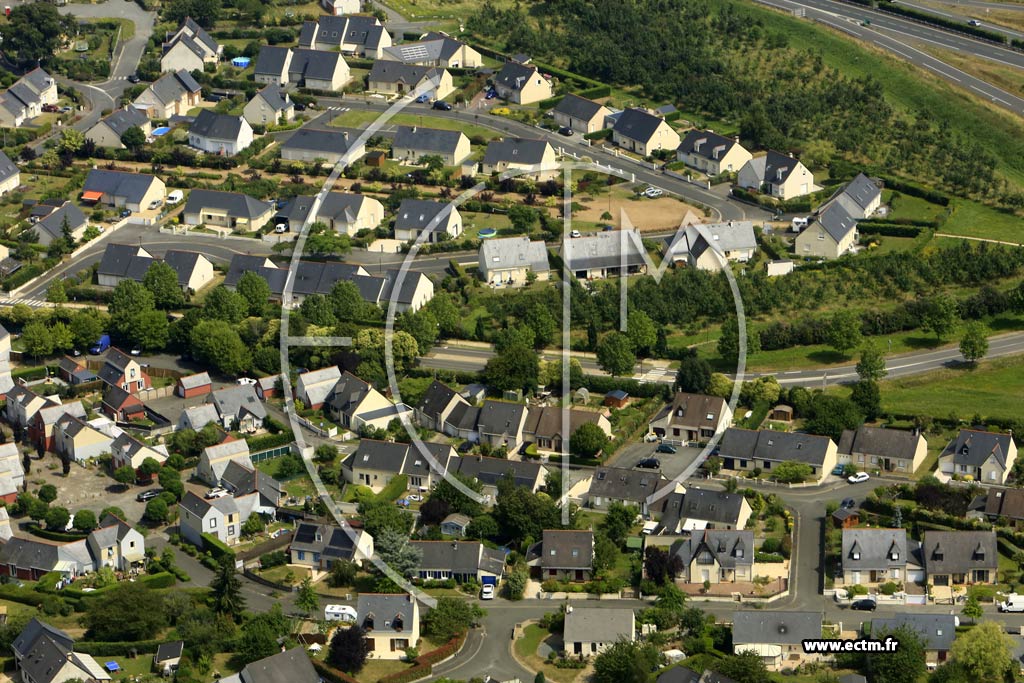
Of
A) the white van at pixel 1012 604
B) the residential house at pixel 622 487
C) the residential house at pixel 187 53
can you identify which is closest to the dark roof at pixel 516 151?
the residential house at pixel 187 53

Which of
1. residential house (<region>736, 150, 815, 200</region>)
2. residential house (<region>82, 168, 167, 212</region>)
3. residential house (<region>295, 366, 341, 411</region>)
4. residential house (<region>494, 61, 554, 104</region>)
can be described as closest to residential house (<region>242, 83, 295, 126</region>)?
residential house (<region>82, 168, 167, 212</region>)

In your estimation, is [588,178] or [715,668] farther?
[588,178]

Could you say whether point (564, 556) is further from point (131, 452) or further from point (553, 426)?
point (131, 452)

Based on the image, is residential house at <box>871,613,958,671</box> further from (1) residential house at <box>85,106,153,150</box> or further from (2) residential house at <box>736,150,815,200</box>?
(1) residential house at <box>85,106,153,150</box>

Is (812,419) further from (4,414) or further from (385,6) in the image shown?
(385,6)

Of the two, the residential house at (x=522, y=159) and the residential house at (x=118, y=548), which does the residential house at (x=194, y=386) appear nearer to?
the residential house at (x=118, y=548)

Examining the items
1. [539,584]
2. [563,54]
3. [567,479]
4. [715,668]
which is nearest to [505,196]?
[563,54]
